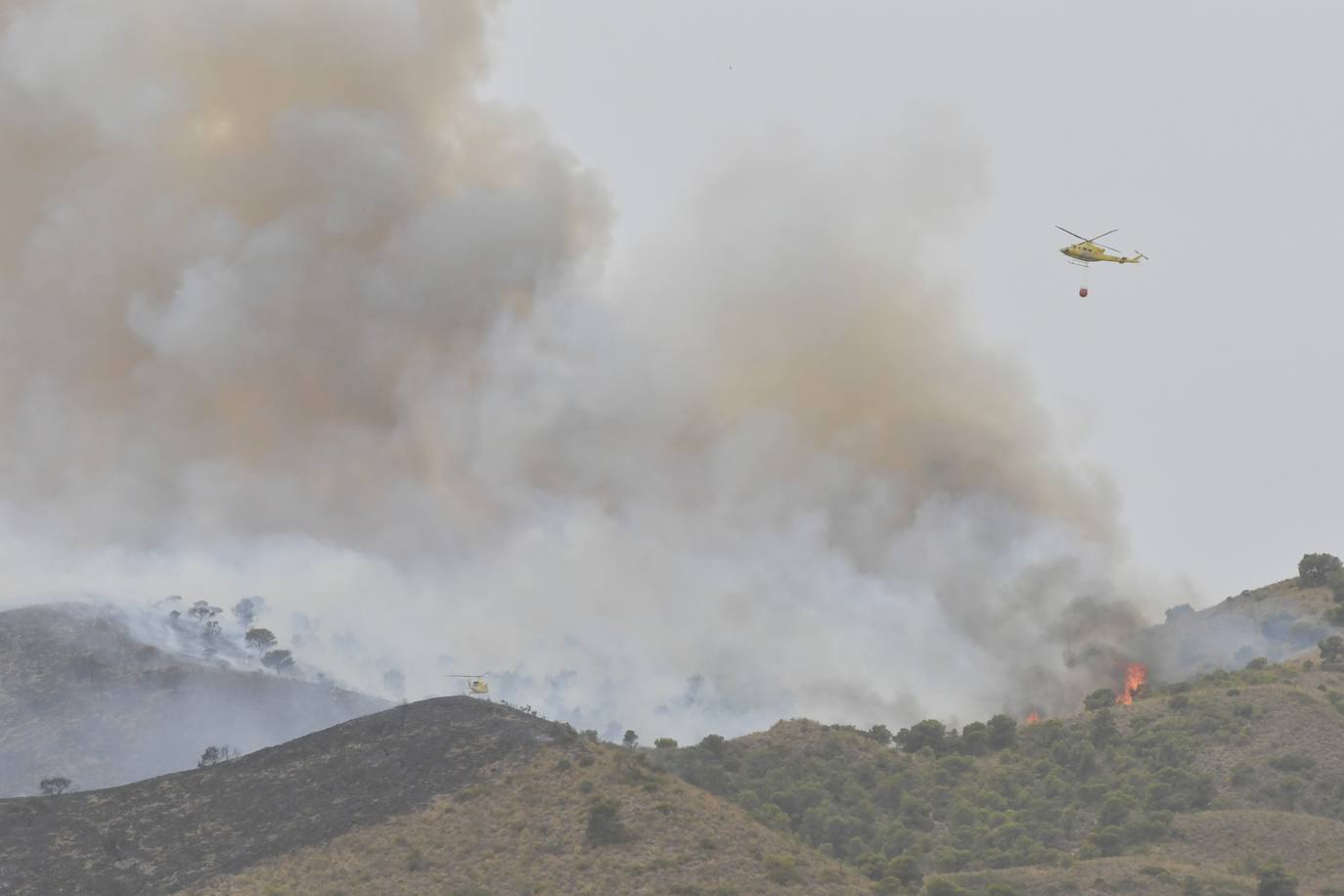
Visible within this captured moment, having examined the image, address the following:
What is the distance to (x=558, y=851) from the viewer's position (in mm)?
86125

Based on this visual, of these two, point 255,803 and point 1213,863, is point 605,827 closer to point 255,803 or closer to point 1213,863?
point 255,803

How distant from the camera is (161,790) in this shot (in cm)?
10050

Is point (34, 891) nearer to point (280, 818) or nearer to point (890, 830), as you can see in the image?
point (280, 818)

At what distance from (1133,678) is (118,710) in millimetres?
113902

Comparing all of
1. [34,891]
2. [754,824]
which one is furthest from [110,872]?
[754,824]

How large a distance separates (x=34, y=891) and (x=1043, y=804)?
222 feet

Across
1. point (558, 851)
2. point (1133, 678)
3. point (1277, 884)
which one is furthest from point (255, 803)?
point (1133, 678)

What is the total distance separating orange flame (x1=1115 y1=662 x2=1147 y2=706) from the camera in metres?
164

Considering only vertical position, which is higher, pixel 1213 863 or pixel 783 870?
pixel 783 870

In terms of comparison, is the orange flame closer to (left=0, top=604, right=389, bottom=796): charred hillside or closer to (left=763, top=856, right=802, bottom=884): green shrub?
(left=763, top=856, right=802, bottom=884): green shrub

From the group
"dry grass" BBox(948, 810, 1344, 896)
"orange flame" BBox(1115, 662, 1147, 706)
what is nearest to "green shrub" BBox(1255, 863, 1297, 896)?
"dry grass" BBox(948, 810, 1344, 896)

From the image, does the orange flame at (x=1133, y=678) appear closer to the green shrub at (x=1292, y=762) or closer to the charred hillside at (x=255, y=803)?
the green shrub at (x=1292, y=762)

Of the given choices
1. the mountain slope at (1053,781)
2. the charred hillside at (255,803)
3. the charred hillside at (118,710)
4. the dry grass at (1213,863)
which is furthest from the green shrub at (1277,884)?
the charred hillside at (118,710)

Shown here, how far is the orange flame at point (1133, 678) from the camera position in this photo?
164250mm
